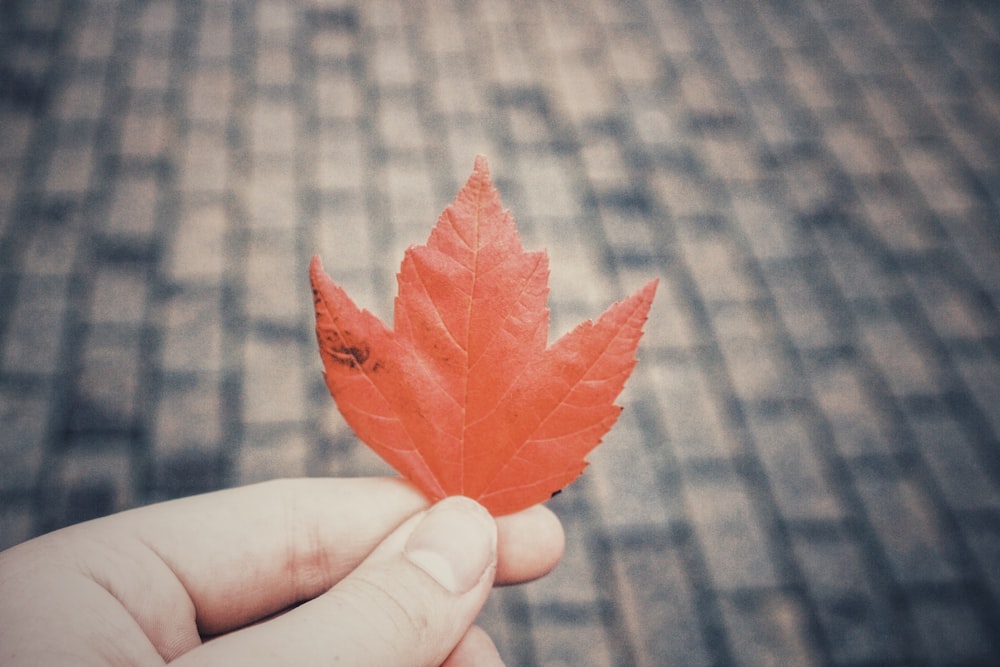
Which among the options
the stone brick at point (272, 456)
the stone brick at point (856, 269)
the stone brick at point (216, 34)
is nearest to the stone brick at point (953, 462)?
the stone brick at point (856, 269)

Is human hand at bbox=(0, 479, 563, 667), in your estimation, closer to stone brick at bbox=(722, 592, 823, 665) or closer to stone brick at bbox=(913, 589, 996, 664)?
stone brick at bbox=(722, 592, 823, 665)

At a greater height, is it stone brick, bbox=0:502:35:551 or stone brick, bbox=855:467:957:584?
stone brick, bbox=0:502:35:551

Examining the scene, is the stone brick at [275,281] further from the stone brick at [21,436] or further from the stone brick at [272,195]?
the stone brick at [21,436]

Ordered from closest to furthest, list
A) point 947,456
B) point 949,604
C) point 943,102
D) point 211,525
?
point 211,525 < point 949,604 < point 947,456 < point 943,102

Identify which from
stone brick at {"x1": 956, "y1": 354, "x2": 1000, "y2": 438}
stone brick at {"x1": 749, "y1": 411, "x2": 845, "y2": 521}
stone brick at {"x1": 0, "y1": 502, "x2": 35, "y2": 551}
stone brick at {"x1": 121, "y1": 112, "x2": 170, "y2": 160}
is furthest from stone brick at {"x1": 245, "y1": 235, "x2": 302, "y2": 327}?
stone brick at {"x1": 956, "y1": 354, "x2": 1000, "y2": 438}

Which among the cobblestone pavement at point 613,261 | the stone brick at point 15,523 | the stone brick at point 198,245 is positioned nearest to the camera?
the stone brick at point 15,523

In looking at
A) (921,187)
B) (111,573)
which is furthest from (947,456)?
(111,573)

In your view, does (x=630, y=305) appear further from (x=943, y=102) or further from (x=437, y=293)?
(x=943, y=102)
